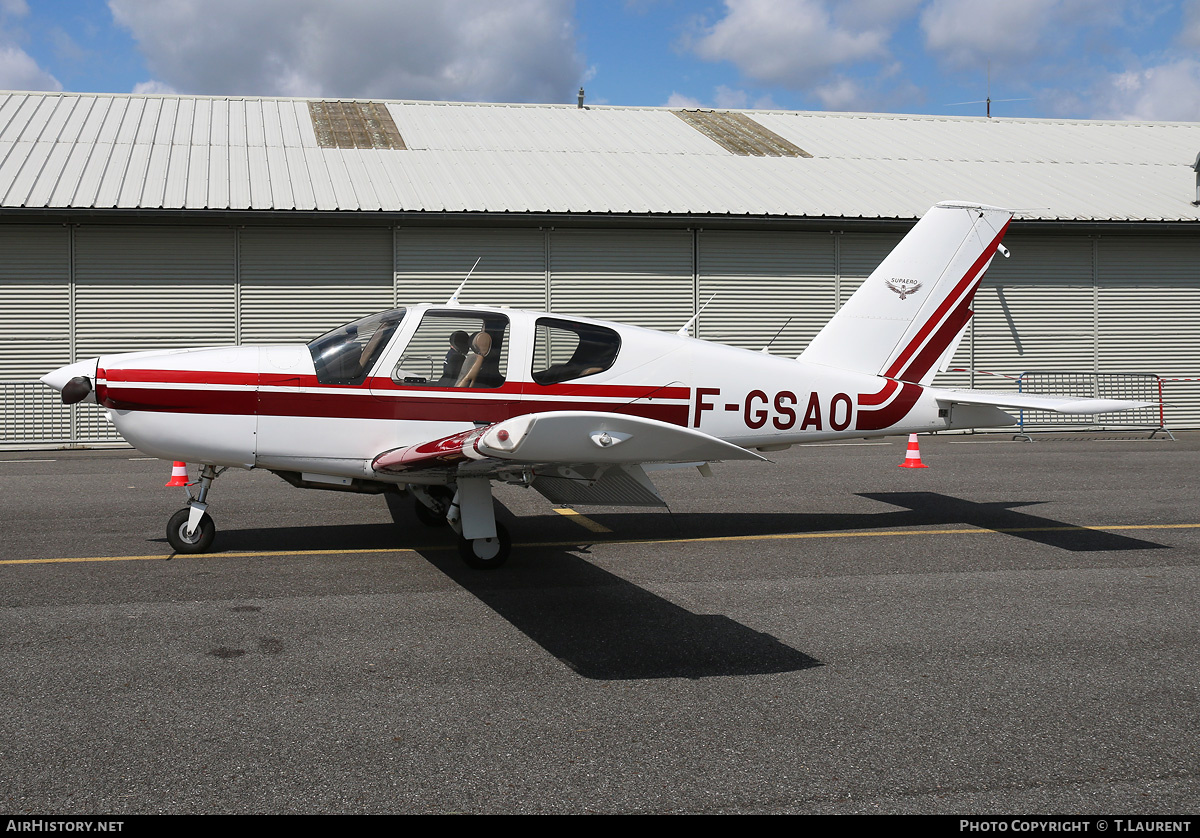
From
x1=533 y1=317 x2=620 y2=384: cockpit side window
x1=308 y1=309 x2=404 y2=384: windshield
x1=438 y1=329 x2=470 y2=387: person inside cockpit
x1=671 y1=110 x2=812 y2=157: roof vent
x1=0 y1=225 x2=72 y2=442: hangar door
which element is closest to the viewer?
x1=308 y1=309 x2=404 y2=384: windshield

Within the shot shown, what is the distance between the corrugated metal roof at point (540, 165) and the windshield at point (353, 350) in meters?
10.6

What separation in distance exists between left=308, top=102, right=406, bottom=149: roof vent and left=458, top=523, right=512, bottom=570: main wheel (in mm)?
15262

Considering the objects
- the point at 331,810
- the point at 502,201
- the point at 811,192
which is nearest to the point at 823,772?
the point at 331,810

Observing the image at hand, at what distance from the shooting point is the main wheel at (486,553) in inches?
261

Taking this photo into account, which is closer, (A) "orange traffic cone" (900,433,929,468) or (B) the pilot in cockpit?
(B) the pilot in cockpit

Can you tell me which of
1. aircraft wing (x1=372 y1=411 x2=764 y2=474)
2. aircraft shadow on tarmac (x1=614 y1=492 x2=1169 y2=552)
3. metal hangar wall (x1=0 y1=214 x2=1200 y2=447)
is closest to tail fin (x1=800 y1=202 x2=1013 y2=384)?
aircraft shadow on tarmac (x1=614 y1=492 x2=1169 y2=552)

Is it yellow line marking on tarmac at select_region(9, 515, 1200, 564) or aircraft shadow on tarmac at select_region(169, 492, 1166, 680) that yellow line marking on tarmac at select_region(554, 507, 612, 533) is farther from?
yellow line marking on tarmac at select_region(9, 515, 1200, 564)

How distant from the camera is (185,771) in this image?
3.33 m

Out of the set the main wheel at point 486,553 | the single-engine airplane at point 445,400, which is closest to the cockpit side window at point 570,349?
the single-engine airplane at point 445,400

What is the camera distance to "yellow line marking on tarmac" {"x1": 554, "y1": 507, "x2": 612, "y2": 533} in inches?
328

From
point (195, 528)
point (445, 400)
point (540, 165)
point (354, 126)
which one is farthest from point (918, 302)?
point (354, 126)

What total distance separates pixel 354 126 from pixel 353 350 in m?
16.1

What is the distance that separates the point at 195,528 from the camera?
706 centimetres

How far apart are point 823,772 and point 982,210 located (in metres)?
6.75
